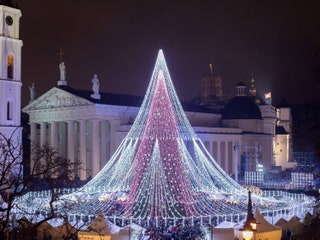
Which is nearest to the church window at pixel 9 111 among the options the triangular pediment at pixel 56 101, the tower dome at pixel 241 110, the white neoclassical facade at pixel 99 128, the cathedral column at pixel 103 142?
the white neoclassical facade at pixel 99 128

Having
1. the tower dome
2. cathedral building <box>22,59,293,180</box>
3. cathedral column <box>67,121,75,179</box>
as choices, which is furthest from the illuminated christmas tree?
the tower dome

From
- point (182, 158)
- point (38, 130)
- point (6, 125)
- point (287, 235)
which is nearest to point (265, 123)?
point (38, 130)

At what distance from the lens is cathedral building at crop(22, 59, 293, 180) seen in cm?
6312

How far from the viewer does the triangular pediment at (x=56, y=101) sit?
6469cm

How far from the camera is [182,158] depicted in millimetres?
35781

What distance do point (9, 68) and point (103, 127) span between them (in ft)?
55.5

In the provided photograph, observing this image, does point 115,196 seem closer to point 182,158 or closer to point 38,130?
point 182,158

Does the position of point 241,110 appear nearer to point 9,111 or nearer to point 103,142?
point 103,142

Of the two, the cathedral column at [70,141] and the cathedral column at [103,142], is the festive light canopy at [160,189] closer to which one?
the cathedral column at [103,142]

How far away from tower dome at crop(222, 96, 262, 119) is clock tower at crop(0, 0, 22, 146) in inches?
1585

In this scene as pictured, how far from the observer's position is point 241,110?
85375mm

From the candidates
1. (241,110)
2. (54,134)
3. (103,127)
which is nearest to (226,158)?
(241,110)

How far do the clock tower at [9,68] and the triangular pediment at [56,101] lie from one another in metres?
13.9

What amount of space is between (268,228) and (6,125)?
29493 mm
